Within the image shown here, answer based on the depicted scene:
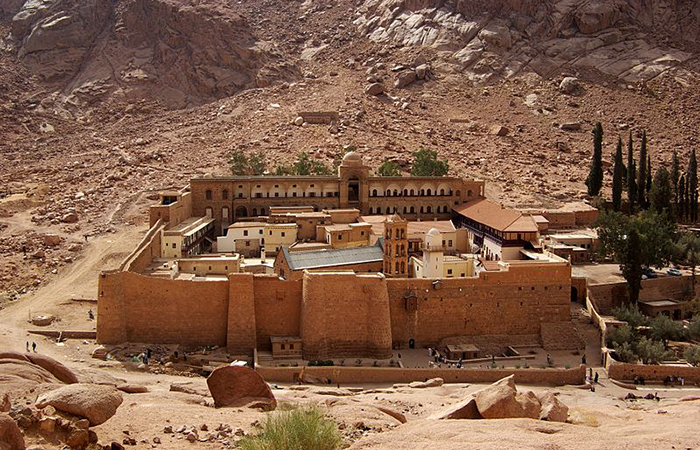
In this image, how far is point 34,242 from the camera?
4362 cm

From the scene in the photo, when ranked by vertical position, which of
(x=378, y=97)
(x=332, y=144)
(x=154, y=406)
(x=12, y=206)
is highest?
(x=378, y=97)

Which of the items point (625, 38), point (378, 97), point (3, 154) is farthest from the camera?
point (625, 38)

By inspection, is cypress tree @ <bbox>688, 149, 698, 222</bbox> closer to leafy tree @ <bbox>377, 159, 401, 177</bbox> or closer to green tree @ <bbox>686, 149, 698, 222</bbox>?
green tree @ <bbox>686, 149, 698, 222</bbox>

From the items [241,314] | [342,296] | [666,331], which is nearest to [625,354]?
[666,331]

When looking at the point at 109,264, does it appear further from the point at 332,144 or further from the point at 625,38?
the point at 625,38

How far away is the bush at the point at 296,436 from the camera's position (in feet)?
42.6

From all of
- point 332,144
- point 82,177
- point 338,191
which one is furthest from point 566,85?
point 82,177

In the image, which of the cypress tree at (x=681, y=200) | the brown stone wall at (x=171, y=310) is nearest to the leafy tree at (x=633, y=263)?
the cypress tree at (x=681, y=200)

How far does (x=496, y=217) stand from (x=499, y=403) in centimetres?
2531

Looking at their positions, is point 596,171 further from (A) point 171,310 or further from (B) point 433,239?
(A) point 171,310

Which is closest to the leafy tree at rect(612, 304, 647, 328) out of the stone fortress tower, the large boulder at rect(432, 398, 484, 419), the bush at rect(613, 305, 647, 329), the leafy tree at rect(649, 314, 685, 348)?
the bush at rect(613, 305, 647, 329)

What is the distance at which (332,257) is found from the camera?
115ft

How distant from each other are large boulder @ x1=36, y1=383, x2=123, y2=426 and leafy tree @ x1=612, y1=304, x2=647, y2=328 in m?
25.3

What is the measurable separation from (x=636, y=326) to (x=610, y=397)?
7.86 m
